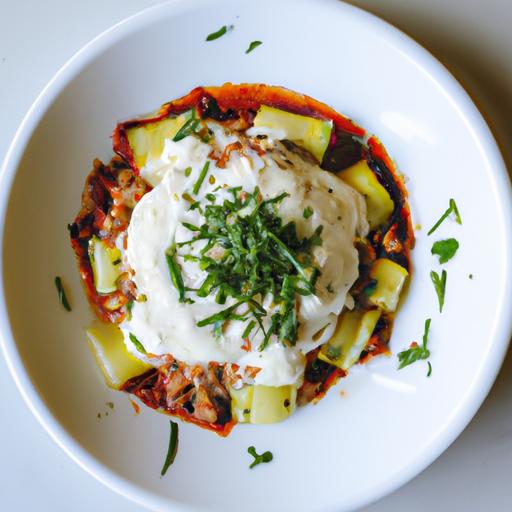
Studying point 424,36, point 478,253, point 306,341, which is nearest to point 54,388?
point 306,341

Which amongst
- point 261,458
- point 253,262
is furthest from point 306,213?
point 261,458

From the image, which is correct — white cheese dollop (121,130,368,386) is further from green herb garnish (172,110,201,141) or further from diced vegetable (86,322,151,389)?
diced vegetable (86,322,151,389)

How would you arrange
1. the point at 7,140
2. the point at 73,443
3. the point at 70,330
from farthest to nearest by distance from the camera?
the point at 7,140 < the point at 70,330 < the point at 73,443

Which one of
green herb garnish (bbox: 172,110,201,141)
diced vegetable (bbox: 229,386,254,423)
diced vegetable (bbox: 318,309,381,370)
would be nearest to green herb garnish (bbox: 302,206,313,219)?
diced vegetable (bbox: 318,309,381,370)

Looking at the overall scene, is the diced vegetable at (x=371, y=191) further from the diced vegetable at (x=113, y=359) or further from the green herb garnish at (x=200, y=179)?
the diced vegetable at (x=113, y=359)

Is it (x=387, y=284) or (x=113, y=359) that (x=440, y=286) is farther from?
(x=113, y=359)

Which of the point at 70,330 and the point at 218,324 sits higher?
the point at 70,330

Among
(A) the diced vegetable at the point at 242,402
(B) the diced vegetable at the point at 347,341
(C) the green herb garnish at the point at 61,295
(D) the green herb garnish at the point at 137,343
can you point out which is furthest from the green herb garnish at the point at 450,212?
(C) the green herb garnish at the point at 61,295

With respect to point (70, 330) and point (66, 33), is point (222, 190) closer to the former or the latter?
point (70, 330)
